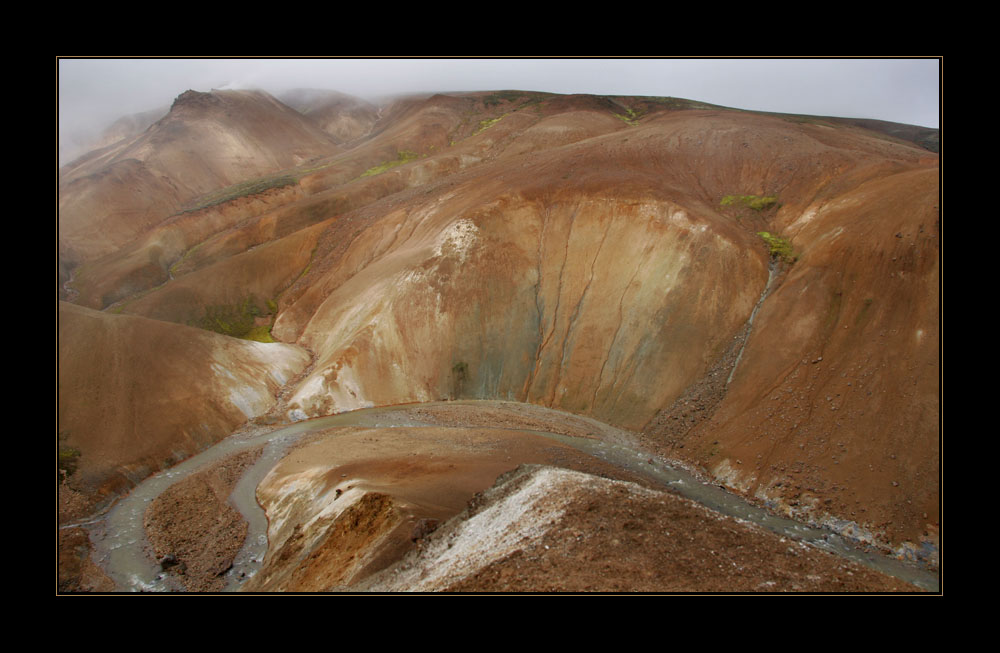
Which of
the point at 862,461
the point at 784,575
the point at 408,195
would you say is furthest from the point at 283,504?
the point at 408,195

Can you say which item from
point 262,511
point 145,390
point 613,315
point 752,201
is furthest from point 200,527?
point 752,201

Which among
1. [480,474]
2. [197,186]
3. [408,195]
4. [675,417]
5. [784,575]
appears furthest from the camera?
[197,186]

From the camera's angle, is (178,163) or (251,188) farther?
(178,163)

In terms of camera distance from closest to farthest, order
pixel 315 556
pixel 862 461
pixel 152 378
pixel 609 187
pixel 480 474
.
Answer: pixel 315 556 → pixel 480 474 → pixel 862 461 → pixel 152 378 → pixel 609 187

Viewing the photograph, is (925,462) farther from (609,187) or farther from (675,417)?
(609,187)

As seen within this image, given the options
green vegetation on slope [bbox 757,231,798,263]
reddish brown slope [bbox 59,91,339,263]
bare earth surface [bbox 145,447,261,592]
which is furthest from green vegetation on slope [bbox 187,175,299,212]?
green vegetation on slope [bbox 757,231,798,263]

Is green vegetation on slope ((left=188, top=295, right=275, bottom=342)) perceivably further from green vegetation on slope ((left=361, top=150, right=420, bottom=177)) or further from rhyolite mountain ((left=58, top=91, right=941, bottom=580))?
green vegetation on slope ((left=361, top=150, right=420, bottom=177))

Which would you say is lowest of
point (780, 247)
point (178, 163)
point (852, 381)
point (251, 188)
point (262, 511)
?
point (262, 511)

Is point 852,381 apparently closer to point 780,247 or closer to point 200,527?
point 780,247
